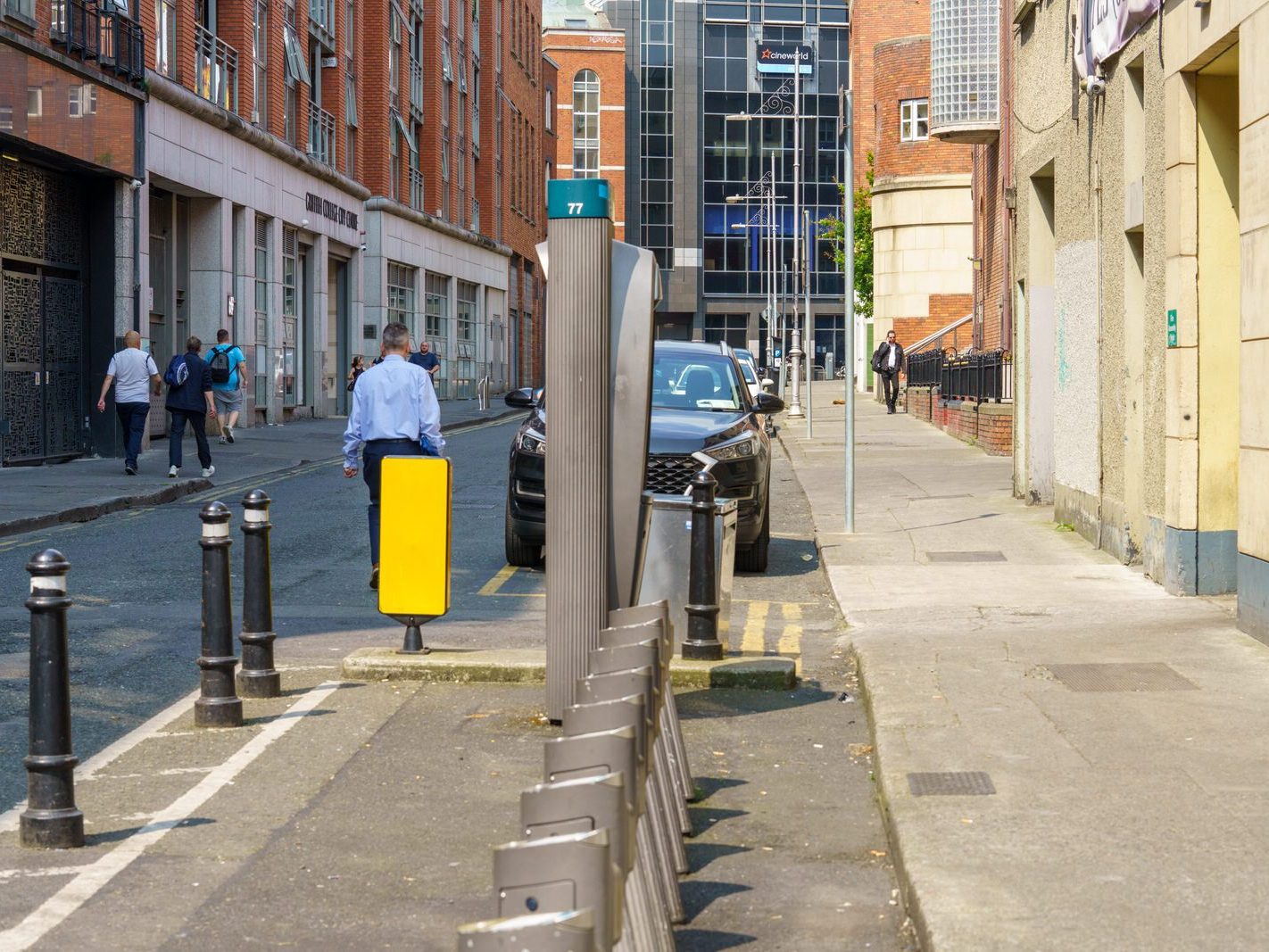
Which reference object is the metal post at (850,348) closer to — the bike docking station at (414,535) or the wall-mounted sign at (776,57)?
the bike docking station at (414,535)

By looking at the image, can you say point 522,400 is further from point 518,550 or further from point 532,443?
point 518,550

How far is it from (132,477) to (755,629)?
40.6 feet

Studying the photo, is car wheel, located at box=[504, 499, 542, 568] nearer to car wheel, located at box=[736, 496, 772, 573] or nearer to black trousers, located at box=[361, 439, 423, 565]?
car wheel, located at box=[736, 496, 772, 573]

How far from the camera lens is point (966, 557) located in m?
14.3

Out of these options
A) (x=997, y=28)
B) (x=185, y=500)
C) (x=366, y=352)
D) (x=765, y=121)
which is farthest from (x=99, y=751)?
(x=765, y=121)

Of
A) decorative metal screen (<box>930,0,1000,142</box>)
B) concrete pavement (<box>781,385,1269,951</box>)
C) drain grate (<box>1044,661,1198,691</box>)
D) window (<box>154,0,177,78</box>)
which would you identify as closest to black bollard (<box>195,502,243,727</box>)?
concrete pavement (<box>781,385,1269,951</box>)

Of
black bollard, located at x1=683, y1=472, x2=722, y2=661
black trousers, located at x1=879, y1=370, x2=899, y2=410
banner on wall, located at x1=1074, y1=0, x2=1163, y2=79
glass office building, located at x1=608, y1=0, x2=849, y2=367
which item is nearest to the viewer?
black bollard, located at x1=683, y1=472, x2=722, y2=661

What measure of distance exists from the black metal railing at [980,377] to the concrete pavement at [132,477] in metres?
10.3

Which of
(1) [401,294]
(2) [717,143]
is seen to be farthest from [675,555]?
(2) [717,143]

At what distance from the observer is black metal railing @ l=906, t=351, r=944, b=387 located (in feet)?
122

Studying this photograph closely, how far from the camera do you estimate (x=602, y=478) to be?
298 inches

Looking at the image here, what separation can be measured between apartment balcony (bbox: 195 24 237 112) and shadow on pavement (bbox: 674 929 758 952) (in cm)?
2785

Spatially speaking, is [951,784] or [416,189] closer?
[951,784]

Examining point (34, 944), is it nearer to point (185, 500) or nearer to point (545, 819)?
point (545, 819)
